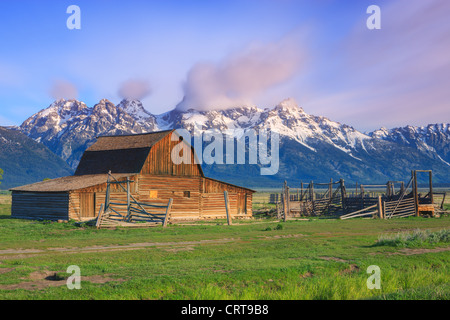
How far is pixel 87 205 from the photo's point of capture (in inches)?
1485

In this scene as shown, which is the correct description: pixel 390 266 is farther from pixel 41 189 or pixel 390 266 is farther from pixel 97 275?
pixel 41 189

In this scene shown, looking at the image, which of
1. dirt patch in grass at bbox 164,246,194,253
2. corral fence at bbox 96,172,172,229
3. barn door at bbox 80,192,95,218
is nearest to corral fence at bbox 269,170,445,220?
corral fence at bbox 96,172,172,229

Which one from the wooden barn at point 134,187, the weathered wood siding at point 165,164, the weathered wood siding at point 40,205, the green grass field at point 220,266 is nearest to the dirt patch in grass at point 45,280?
the green grass field at point 220,266

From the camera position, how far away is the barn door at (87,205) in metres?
37.5

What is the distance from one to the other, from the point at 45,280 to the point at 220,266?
566cm

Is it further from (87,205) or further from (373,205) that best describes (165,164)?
(373,205)

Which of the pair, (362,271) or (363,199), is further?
(363,199)

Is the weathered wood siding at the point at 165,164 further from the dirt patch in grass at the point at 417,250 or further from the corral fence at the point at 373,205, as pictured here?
the dirt patch in grass at the point at 417,250

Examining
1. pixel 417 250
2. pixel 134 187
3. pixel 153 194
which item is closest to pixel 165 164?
pixel 153 194

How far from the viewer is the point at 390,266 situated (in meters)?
16.5
